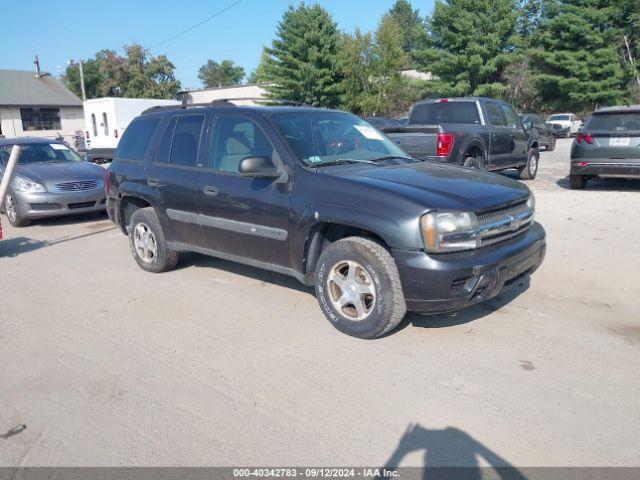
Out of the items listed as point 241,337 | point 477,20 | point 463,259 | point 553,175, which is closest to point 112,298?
point 241,337

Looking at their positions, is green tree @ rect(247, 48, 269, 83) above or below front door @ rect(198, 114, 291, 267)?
above

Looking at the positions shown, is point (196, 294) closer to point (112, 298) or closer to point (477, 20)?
point (112, 298)

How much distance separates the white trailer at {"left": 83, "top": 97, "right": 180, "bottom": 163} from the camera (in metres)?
24.2

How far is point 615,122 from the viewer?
34.8 feet

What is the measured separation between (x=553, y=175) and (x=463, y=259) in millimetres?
11938

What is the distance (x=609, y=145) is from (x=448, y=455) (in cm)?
951

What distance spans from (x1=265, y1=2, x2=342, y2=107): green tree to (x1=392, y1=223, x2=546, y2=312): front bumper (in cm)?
3697

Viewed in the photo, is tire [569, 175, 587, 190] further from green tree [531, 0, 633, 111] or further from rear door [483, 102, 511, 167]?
green tree [531, 0, 633, 111]

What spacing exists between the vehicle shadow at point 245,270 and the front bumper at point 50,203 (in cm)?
375

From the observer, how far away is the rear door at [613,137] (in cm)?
1026

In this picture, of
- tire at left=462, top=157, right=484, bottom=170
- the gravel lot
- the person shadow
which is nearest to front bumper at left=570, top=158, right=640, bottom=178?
tire at left=462, top=157, right=484, bottom=170

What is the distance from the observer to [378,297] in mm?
4121

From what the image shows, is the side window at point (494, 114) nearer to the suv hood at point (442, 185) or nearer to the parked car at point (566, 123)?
the suv hood at point (442, 185)

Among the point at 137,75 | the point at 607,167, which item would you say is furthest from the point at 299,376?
the point at 137,75
